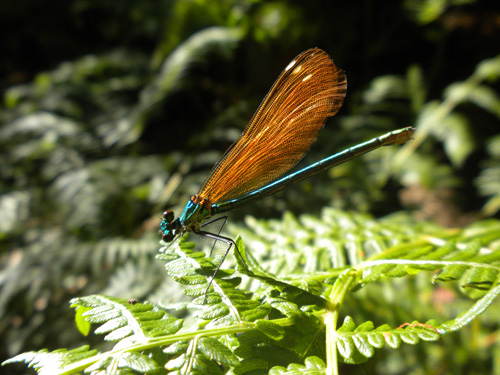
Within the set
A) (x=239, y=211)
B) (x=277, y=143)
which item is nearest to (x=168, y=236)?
(x=277, y=143)

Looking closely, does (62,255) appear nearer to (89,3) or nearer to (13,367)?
(13,367)

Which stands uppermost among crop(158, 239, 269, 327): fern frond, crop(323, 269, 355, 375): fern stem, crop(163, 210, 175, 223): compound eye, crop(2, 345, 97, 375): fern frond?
crop(163, 210, 175, 223): compound eye

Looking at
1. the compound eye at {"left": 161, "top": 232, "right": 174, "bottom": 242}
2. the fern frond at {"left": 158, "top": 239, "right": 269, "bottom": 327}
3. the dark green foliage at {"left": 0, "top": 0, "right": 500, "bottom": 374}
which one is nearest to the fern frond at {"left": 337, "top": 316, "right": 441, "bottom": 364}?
the dark green foliage at {"left": 0, "top": 0, "right": 500, "bottom": 374}

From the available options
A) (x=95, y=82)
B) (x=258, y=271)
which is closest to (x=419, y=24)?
(x=95, y=82)

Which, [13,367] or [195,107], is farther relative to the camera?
[195,107]

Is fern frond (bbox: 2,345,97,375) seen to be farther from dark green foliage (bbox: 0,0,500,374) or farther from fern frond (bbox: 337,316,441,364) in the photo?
fern frond (bbox: 337,316,441,364)

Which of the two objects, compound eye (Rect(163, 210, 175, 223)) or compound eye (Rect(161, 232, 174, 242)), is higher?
compound eye (Rect(163, 210, 175, 223))

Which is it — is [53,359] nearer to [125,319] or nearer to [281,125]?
[125,319]

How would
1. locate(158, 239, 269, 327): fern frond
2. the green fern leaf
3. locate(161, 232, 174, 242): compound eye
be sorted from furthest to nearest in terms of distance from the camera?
locate(161, 232, 174, 242): compound eye → locate(158, 239, 269, 327): fern frond → the green fern leaf

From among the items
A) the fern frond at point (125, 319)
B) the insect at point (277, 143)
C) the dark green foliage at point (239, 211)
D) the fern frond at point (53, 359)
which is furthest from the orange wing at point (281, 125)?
the fern frond at point (53, 359)
